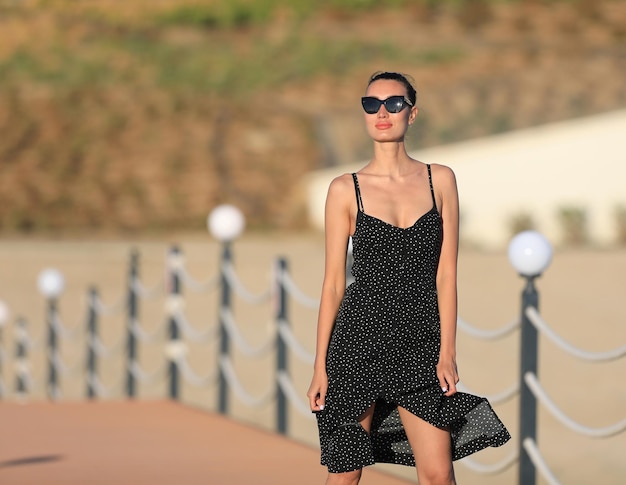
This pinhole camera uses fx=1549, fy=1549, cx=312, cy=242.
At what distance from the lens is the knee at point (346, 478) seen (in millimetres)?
3923

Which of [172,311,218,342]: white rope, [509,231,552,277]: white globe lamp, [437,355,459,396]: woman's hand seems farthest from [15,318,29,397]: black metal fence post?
[437,355,459,396]: woman's hand

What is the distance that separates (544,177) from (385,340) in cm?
1721

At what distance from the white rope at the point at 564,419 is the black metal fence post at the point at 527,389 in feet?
0.11

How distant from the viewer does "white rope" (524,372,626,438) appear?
16.3ft

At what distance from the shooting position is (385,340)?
12.6 ft

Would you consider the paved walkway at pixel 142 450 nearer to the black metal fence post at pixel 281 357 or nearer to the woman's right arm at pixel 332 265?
the black metal fence post at pixel 281 357

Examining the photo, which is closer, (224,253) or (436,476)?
(436,476)

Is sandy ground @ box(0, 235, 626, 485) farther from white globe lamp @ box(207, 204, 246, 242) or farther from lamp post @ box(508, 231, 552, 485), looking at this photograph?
lamp post @ box(508, 231, 552, 485)

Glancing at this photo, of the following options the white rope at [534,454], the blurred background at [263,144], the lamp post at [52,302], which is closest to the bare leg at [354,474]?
the white rope at [534,454]

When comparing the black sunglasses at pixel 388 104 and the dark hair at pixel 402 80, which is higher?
the dark hair at pixel 402 80

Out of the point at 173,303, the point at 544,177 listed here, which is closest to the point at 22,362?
the point at 173,303

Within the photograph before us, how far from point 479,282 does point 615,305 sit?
1.71m

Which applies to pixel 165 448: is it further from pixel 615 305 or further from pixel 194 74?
pixel 194 74

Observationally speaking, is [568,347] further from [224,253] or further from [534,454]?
[224,253]
